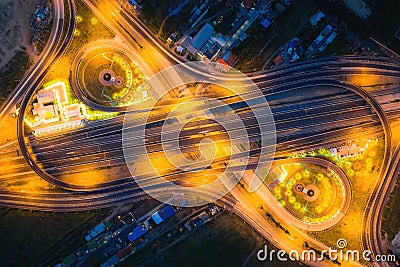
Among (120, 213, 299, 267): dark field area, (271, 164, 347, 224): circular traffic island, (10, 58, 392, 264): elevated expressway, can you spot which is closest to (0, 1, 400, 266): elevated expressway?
(10, 58, 392, 264): elevated expressway

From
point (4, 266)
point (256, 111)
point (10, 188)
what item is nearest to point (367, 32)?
point (256, 111)

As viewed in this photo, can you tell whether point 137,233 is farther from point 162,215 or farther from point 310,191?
point 310,191

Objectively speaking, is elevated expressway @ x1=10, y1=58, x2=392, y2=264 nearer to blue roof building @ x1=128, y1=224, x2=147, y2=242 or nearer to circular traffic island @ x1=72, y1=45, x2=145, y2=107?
blue roof building @ x1=128, y1=224, x2=147, y2=242

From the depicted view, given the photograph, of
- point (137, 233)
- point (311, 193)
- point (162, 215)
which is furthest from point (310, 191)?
point (137, 233)

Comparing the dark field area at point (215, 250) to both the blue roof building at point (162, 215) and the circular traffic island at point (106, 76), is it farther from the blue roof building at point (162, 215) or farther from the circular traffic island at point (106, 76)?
the circular traffic island at point (106, 76)

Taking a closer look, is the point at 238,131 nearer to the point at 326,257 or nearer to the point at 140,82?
the point at 140,82

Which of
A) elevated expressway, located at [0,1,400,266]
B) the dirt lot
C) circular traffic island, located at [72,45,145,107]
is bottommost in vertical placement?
elevated expressway, located at [0,1,400,266]
